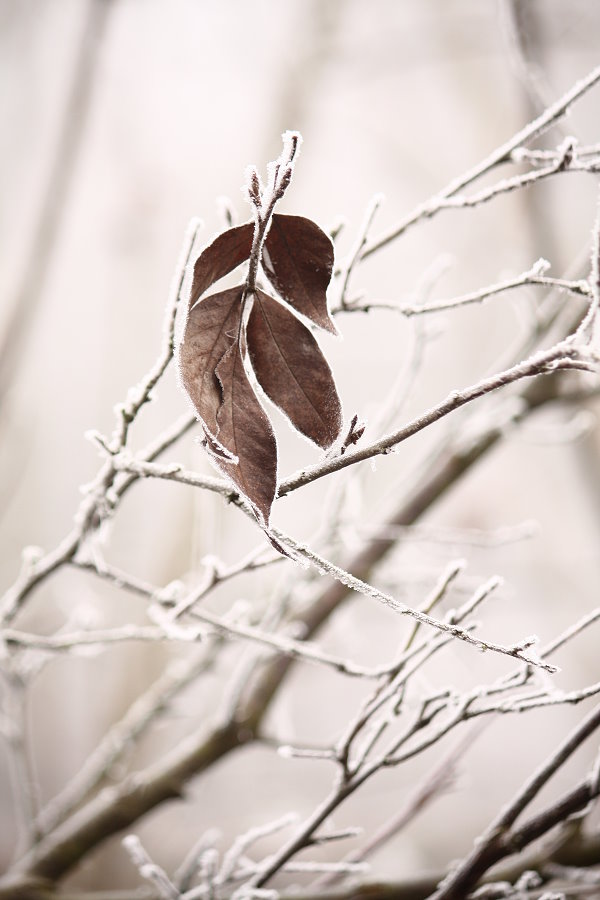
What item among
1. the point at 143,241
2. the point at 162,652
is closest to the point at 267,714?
the point at 162,652

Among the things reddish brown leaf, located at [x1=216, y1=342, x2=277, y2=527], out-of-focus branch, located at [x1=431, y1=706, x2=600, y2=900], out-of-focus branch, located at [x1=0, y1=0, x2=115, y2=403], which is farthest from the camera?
out-of-focus branch, located at [x1=0, y1=0, x2=115, y2=403]

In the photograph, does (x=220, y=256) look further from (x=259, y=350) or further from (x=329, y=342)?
(x=329, y=342)

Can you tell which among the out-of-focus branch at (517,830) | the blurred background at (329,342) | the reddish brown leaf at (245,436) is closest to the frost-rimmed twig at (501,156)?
the reddish brown leaf at (245,436)

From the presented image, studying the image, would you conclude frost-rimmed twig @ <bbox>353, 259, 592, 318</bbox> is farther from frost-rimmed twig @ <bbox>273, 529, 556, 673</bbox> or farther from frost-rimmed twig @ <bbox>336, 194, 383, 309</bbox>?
frost-rimmed twig @ <bbox>273, 529, 556, 673</bbox>

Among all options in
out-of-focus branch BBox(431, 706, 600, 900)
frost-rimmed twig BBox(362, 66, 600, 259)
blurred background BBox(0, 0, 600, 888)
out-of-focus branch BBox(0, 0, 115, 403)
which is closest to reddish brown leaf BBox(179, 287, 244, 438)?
frost-rimmed twig BBox(362, 66, 600, 259)

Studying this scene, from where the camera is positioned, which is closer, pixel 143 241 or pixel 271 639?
pixel 271 639

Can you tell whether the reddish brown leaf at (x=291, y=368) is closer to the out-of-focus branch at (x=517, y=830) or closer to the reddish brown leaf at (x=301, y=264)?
the reddish brown leaf at (x=301, y=264)

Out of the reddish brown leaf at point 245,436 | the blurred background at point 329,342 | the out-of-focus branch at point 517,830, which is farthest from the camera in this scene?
the blurred background at point 329,342

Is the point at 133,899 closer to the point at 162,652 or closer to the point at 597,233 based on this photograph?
the point at 597,233
